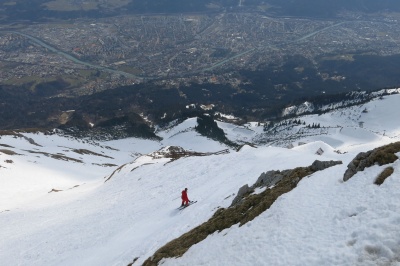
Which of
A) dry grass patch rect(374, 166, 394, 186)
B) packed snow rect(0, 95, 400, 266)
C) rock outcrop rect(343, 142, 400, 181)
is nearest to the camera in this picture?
packed snow rect(0, 95, 400, 266)

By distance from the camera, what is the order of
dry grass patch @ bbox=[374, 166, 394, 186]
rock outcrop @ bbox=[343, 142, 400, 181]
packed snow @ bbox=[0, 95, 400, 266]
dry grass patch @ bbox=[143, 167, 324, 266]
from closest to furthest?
packed snow @ bbox=[0, 95, 400, 266]
dry grass patch @ bbox=[374, 166, 394, 186]
rock outcrop @ bbox=[343, 142, 400, 181]
dry grass patch @ bbox=[143, 167, 324, 266]

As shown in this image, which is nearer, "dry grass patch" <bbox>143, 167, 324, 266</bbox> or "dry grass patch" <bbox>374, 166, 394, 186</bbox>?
"dry grass patch" <bbox>374, 166, 394, 186</bbox>

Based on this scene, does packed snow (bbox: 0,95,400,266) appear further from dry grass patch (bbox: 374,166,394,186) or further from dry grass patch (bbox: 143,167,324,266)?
dry grass patch (bbox: 143,167,324,266)

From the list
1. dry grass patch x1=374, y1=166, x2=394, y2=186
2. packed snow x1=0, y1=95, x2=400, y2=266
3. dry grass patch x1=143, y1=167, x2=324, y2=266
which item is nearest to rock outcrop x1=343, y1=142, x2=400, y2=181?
packed snow x1=0, y1=95, x2=400, y2=266

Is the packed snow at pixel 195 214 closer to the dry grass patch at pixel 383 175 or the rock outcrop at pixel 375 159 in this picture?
the dry grass patch at pixel 383 175

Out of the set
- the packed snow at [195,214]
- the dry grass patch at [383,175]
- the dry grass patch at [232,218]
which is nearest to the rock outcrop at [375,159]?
the packed snow at [195,214]

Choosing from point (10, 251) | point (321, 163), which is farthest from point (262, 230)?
point (10, 251)

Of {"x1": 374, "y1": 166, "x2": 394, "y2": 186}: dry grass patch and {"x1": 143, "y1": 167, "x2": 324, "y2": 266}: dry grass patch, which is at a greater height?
{"x1": 374, "y1": 166, "x2": 394, "y2": 186}: dry grass patch

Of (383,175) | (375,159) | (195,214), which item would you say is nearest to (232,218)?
(195,214)
